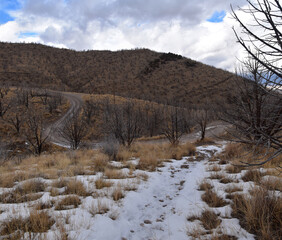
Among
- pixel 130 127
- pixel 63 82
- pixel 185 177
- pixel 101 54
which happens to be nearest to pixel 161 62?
pixel 101 54

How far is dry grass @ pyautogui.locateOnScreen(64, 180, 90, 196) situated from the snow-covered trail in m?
0.90

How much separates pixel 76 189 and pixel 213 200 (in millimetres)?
2814

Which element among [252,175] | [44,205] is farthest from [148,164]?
[44,205]

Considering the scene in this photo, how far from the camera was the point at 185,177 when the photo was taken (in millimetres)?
5230

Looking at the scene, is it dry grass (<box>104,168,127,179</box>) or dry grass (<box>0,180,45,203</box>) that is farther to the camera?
dry grass (<box>104,168,127,179</box>)

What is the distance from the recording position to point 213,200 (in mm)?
3281

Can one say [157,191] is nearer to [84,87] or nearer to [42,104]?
[42,104]

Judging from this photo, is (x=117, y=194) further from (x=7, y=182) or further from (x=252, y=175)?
(x=252, y=175)

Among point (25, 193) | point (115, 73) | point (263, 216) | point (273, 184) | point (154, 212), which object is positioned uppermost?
point (115, 73)

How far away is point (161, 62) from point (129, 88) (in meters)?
19.8

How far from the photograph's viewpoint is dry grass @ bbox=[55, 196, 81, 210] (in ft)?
10.0

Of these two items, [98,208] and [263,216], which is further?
[98,208]

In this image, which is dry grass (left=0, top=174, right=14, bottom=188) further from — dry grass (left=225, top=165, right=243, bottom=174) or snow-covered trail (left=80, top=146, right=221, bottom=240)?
dry grass (left=225, top=165, right=243, bottom=174)

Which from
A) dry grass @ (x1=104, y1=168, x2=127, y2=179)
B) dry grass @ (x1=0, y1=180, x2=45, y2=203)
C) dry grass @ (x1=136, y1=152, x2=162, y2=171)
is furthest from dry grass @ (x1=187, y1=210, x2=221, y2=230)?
dry grass @ (x1=0, y1=180, x2=45, y2=203)
